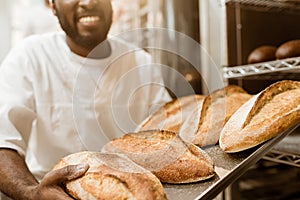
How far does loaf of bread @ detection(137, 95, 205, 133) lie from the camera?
2.79ft

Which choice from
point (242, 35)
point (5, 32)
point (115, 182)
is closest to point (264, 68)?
point (242, 35)

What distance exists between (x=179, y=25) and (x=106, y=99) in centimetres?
55

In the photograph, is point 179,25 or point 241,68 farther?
point 179,25

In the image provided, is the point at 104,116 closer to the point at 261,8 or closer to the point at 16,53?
the point at 16,53

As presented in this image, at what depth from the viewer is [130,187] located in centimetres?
52

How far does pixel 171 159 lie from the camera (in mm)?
613

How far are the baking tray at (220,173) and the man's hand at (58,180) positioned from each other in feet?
0.49

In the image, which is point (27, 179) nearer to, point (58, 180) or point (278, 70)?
point (58, 180)

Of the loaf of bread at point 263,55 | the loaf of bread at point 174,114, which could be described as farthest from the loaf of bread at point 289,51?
the loaf of bread at point 174,114

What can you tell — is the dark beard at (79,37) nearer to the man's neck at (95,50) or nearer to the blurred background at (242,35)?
the man's neck at (95,50)

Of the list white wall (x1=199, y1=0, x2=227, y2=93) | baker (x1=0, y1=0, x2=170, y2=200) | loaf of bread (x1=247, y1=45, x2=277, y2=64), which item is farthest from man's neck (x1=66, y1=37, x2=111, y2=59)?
loaf of bread (x1=247, y1=45, x2=277, y2=64)

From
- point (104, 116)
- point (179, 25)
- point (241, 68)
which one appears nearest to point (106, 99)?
point (104, 116)

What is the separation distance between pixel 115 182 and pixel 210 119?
34 centimetres

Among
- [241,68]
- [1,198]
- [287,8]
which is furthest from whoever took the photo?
[287,8]
